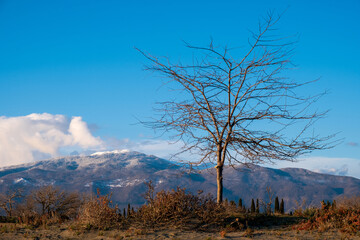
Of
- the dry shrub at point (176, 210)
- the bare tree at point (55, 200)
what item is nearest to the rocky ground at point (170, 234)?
the dry shrub at point (176, 210)

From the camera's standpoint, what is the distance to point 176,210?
14297mm

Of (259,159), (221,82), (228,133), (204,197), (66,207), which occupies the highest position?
(221,82)

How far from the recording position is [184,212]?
14133 millimetres

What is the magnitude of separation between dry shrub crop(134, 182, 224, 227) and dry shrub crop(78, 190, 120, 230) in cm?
Answer: 98

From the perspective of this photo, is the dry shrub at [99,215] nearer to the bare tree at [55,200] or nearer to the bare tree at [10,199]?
the bare tree at [10,199]

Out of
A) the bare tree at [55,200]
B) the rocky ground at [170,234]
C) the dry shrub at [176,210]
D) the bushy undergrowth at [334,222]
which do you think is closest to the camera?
the rocky ground at [170,234]

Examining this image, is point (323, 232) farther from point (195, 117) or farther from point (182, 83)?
point (182, 83)

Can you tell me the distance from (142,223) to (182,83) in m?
7.57

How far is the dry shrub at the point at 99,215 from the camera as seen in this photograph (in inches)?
563

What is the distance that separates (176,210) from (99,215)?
3146mm

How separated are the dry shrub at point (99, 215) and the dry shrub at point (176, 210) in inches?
38.5

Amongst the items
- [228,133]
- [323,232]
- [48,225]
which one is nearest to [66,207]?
[48,225]

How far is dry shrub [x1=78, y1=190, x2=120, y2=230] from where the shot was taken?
14289mm

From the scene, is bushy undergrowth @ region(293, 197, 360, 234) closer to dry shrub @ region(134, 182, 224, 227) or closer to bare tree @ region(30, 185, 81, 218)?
dry shrub @ region(134, 182, 224, 227)
